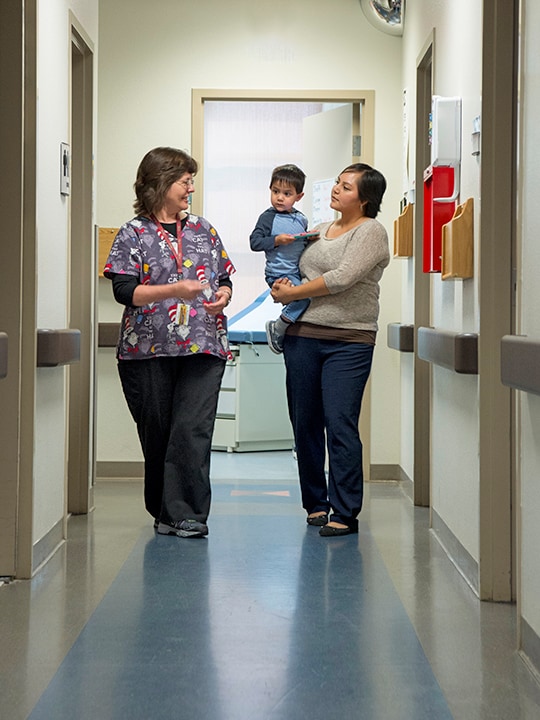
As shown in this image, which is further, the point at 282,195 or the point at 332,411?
the point at 282,195

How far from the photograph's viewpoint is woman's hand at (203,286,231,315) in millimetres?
4277

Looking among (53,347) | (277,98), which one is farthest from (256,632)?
(277,98)

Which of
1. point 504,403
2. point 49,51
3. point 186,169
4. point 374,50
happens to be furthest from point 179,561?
point 374,50

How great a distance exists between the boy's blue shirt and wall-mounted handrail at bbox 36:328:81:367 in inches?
46.2

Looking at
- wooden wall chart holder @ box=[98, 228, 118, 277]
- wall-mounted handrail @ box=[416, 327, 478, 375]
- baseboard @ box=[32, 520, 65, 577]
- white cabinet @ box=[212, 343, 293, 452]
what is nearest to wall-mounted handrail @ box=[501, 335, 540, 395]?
wall-mounted handrail @ box=[416, 327, 478, 375]

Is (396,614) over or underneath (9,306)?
underneath

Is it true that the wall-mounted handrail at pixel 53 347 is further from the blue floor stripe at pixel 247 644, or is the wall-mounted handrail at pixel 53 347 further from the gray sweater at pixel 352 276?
the gray sweater at pixel 352 276

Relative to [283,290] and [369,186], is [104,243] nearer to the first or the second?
[283,290]

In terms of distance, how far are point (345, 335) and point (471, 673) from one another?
2.07m

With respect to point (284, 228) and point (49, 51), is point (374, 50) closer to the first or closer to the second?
point (284, 228)

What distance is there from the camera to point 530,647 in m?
2.71

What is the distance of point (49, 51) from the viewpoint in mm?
3828

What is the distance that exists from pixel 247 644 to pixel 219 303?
1.76 metres

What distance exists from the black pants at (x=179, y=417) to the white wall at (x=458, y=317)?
0.95 m
